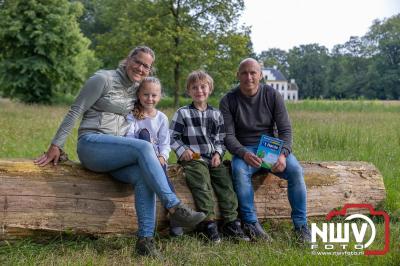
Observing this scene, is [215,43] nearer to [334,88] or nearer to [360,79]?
[360,79]

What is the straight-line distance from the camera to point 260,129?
470cm

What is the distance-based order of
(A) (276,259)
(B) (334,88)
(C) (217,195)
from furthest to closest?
(B) (334,88) < (C) (217,195) < (A) (276,259)

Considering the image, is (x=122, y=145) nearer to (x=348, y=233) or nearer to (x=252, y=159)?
(x=252, y=159)

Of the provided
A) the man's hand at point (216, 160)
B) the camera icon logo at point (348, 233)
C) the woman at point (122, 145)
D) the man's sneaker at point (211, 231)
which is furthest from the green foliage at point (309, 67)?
the woman at point (122, 145)

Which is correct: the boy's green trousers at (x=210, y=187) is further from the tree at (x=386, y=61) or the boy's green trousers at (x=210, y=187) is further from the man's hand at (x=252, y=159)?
the tree at (x=386, y=61)

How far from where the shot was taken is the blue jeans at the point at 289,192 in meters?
4.34

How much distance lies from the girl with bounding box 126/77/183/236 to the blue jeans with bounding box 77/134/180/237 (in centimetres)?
37

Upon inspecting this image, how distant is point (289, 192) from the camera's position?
4406 millimetres

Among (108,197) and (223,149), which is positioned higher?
(223,149)

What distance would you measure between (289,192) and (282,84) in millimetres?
95161

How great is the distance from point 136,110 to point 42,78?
940 inches

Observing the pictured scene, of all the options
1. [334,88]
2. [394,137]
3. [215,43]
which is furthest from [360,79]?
[394,137]

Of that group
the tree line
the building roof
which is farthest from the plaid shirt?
the building roof

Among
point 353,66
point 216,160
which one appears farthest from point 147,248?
point 353,66
